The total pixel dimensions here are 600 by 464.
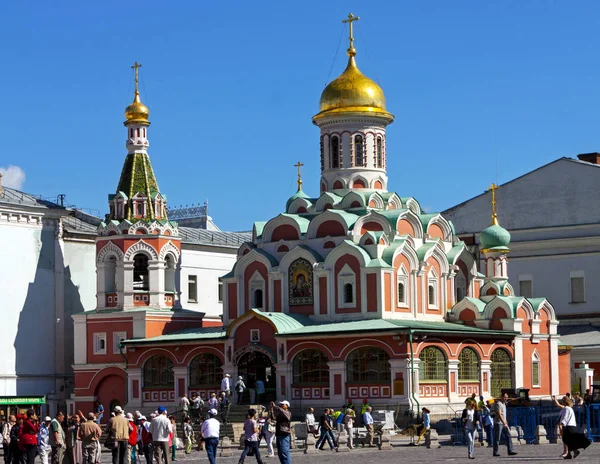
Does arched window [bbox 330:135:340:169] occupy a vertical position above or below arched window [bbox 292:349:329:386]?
above

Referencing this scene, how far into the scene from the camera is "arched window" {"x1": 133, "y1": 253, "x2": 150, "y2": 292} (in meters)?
51.4

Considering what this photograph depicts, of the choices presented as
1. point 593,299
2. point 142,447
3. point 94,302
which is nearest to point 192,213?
point 94,302

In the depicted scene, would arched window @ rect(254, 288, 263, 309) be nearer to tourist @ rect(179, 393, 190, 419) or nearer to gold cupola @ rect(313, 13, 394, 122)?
tourist @ rect(179, 393, 190, 419)

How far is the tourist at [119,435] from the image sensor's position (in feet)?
86.4

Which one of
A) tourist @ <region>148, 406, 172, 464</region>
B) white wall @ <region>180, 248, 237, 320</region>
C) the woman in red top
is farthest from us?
white wall @ <region>180, 248, 237, 320</region>

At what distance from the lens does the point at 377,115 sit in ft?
166

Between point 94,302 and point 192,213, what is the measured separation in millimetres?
23516

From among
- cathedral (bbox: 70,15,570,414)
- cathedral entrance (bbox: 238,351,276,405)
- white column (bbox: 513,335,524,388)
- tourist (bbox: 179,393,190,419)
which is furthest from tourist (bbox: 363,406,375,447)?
white column (bbox: 513,335,524,388)

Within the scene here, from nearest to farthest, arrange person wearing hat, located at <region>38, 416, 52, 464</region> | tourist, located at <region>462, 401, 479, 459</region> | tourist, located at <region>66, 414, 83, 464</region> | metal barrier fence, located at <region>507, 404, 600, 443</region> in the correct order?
tourist, located at <region>66, 414, 83, 464</region>, person wearing hat, located at <region>38, 416, 52, 464</region>, tourist, located at <region>462, 401, 479, 459</region>, metal barrier fence, located at <region>507, 404, 600, 443</region>

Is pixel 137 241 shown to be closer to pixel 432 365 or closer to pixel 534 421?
pixel 432 365

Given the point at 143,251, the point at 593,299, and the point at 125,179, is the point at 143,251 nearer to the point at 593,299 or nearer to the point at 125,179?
the point at 125,179

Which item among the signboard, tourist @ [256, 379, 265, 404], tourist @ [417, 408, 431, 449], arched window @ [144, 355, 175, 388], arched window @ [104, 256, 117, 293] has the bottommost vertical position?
tourist @ [417, 408, 431, 449]

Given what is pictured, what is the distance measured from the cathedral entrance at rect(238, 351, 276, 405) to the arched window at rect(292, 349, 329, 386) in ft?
4.07

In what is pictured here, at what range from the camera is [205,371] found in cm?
4806
